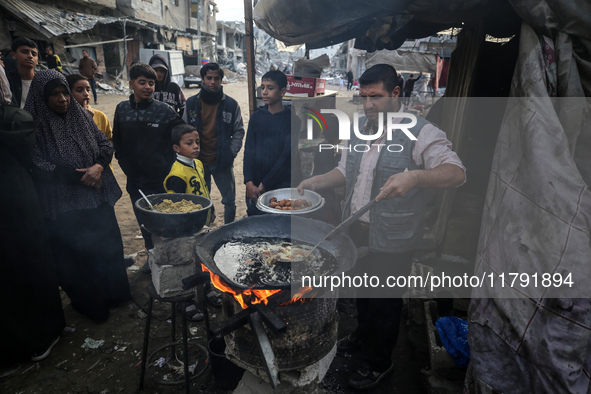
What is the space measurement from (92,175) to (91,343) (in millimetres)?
1714

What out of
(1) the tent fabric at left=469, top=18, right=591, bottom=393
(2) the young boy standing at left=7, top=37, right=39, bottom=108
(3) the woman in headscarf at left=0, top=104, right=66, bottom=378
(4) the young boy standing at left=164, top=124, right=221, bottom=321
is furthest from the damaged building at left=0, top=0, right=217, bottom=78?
(1) the tent fabric at left=469, top=18, right=591, bottom=393

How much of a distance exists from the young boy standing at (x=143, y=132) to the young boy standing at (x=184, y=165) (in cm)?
64

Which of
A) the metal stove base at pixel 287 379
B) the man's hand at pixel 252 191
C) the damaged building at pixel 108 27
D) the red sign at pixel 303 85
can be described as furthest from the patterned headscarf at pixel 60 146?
the damaged building at pixel 108 27

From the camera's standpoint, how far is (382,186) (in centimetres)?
276

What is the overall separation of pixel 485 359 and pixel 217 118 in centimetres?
439

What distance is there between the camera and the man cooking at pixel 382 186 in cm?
266

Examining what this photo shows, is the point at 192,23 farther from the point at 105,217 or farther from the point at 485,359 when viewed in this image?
the point at 485,359

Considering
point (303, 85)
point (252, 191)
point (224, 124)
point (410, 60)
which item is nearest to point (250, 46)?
point (224, 124)

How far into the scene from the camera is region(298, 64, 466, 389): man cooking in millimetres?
2658

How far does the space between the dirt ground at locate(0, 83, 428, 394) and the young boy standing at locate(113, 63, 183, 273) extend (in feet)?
3.80

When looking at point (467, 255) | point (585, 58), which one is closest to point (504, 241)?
point (585, 58)

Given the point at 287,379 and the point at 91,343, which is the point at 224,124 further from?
the point at 287,379

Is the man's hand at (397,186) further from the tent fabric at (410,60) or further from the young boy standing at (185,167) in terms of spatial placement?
the tent fabric at (410,60)

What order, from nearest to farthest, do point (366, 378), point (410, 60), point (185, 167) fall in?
point (366, 378)
point (185, 167)
point (410, 60)
